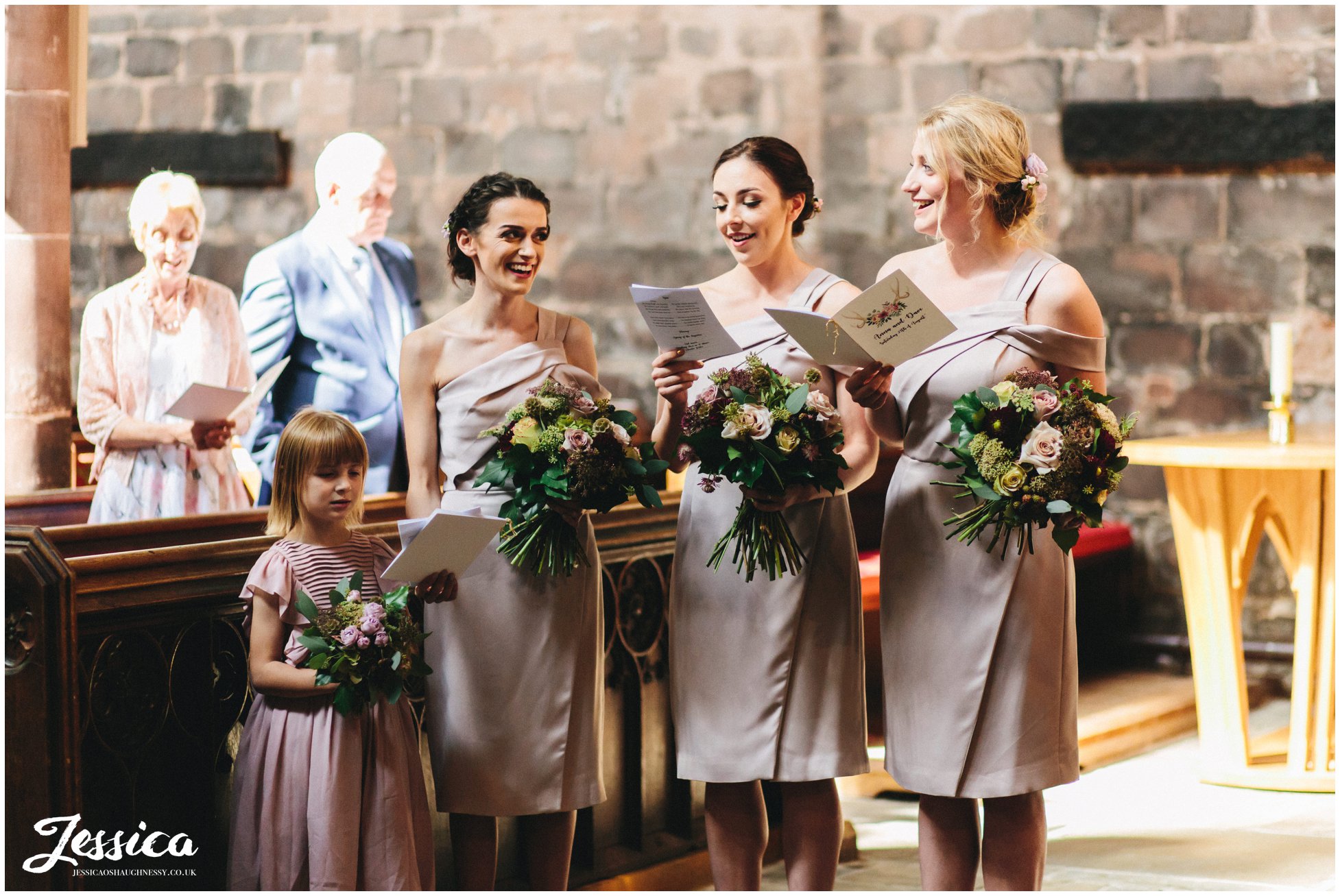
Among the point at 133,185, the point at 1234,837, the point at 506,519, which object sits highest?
the point at 133,185

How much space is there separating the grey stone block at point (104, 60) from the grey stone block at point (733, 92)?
11.3 ft

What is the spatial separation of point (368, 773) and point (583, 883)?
1.02 meters

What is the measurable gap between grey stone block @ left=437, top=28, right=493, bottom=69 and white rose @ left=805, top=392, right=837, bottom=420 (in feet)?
18.0

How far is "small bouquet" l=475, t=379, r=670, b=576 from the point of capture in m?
3.01

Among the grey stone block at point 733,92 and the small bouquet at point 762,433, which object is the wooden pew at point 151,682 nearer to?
the small bouquet at point 762,433

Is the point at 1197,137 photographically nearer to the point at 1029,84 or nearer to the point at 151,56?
the point at 1029,84

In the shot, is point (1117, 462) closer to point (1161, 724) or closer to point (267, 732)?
point (267, 732)

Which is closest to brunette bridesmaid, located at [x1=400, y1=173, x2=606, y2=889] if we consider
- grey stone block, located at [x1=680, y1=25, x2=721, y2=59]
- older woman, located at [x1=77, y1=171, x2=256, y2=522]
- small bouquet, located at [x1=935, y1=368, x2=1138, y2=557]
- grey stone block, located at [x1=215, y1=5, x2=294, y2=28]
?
small bouquet, located at [x1=935, y1=368, x2=1138, y2=557]

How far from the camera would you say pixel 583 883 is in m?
→ 3.92

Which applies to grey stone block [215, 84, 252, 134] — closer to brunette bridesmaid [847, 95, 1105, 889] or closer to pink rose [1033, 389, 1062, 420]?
brunette bridesmaid [847, 95, 1105, 889]

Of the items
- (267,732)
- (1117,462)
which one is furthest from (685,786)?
(1117,462)

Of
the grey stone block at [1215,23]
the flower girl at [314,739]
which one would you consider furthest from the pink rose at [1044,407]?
the grey stone block at [1215,23]

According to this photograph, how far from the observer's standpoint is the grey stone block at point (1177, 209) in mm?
6707

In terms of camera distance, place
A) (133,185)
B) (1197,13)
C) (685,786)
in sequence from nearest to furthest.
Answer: (685,786)
(1197,13)
(133,185)
